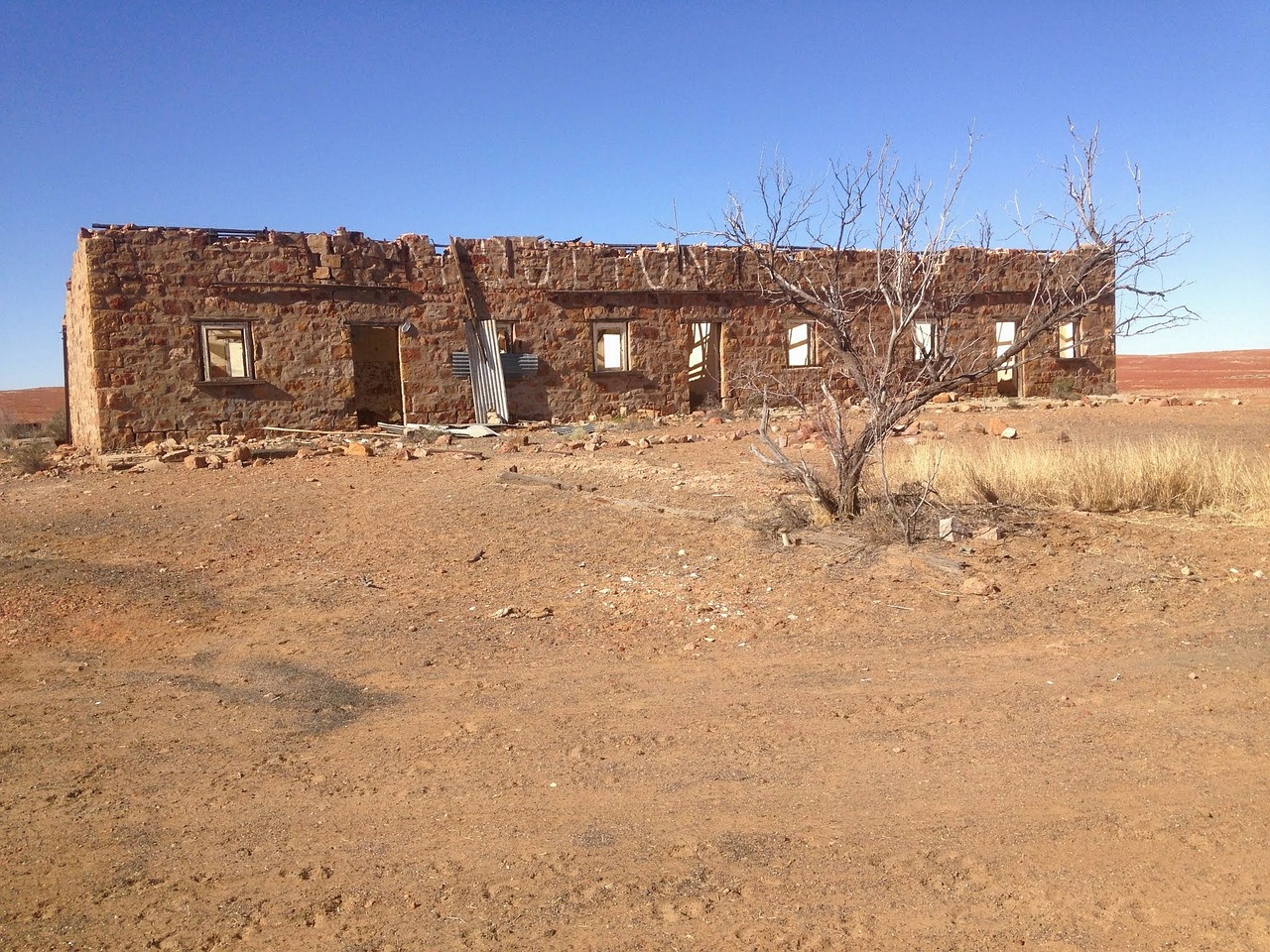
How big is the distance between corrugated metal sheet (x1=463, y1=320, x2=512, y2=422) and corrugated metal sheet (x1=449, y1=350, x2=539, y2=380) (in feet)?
0.30

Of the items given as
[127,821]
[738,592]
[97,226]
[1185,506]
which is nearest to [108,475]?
[97,226]

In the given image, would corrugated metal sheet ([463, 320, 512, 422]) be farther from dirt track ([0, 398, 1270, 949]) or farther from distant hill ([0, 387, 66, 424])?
distant hill ([0, 387, 66, 424])

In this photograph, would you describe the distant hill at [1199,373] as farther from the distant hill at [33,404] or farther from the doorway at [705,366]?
the distant hill at [33,404]

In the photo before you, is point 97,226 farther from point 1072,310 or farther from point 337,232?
point 1072,310

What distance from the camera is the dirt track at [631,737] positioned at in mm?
3383

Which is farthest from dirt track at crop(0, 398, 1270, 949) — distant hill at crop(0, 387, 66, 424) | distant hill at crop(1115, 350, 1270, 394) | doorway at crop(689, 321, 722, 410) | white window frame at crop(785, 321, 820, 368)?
distant hill at crop(0, 387, 66, 424)

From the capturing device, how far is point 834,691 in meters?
5.53

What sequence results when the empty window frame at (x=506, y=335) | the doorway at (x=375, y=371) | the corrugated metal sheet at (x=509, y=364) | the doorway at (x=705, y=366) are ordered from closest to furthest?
the corrugated metal sheet at (x=509, y=364) → the empty window frame at (x=506, y=335) → the doorway at (x=705, y=366) → the doorway at (x=375, y=371)

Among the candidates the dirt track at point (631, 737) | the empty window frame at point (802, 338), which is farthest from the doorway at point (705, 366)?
the dirt track at point (631, 737)

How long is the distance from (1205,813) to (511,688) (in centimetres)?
344

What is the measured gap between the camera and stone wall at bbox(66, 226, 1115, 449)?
1623cm

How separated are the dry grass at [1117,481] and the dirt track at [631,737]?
1.54 feet

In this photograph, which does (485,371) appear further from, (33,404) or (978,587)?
(33,404)

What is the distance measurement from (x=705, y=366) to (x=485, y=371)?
15.4 ft
